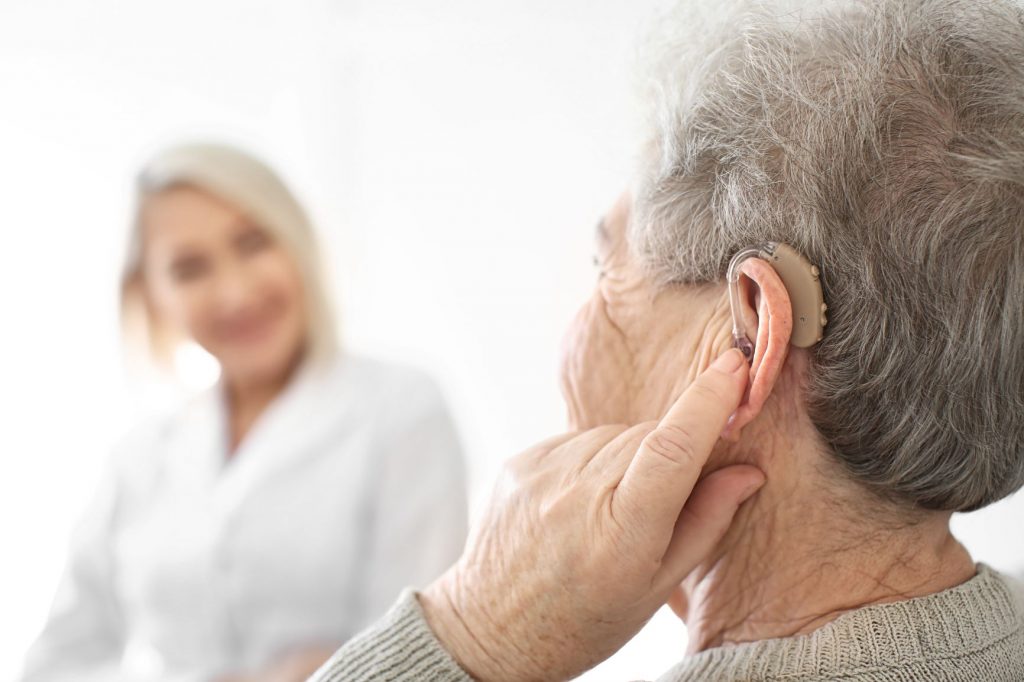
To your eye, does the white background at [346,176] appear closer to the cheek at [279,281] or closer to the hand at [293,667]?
the cheek at [279,281]

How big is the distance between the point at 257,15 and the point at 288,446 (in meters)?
1.84

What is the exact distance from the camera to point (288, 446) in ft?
6.40

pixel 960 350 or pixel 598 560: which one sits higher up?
pixel 960 350

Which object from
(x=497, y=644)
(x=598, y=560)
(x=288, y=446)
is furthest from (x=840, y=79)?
(x=288, y=446)

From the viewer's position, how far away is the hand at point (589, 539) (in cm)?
80

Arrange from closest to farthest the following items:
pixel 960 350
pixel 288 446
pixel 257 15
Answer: pixel 960 350 < pixel 288 446 < pixel 257 15

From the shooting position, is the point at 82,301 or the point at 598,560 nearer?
the point at 598,560

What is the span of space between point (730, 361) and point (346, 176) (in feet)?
8.78

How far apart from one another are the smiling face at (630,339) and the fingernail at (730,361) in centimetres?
2

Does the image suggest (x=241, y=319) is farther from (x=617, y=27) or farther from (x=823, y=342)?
(x=823, y=342)

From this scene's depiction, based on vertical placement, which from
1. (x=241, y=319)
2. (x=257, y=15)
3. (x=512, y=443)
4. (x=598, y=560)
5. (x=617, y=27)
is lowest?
(x=512, y=443)

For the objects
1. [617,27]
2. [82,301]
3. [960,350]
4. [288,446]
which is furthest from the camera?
[82,301]

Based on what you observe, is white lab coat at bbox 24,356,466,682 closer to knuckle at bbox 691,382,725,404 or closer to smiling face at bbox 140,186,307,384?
smiling face at bbox 140,186,307,384

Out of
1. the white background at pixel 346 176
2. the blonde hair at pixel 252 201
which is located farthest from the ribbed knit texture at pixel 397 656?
the white background at pixel 346 176
